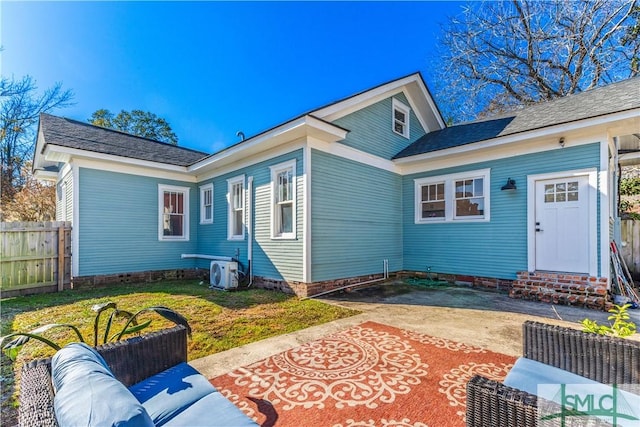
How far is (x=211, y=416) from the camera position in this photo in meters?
1.51

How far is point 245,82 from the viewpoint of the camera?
13.0 metres

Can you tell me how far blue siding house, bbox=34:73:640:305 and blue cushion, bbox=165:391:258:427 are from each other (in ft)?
15.3

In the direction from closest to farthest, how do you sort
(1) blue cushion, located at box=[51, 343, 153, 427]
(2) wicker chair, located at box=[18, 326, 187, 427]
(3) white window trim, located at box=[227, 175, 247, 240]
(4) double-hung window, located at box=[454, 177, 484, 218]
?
1. (1) blue cushion, located at box=[51, 343, 153, 427]
2. (2) wicker chair, located at box=[18, 326, 187, 427]
3. (4) double-hung window, located at box=[454, 177, 484, 218]
4. (3) white window trim, located at box=[227, 175, 247, 240]

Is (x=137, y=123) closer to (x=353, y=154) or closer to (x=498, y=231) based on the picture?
(x=353, y=154)

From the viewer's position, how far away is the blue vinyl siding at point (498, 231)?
247 inches

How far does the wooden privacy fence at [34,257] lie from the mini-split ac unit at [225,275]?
3.60 m

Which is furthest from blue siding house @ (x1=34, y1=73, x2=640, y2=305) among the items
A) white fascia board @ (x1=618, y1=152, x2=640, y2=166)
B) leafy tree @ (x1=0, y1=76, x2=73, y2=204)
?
leafy tree @ (x1=0, y1=76, x2=73, y2=204)

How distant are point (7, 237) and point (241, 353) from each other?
706cm

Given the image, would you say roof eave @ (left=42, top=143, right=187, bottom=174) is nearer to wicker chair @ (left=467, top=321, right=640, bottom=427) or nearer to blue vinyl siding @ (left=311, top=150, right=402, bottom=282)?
blue vinyl siding @ (left=311, top=150, right=402, bottom=282)

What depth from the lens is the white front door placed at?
5.93 meters

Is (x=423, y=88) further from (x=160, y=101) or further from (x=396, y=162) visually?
(x=160, y=101)

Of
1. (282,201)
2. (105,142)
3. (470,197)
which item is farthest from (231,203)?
(470,197)

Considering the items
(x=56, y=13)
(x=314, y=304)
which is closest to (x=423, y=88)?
(x=314, y=304)

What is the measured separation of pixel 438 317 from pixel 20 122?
2250 centimetres
